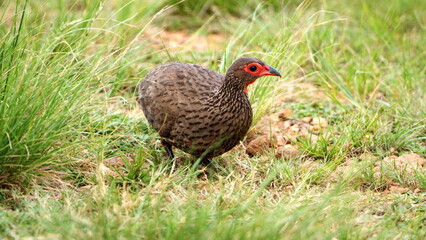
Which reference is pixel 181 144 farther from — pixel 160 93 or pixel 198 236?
pixel 198 236

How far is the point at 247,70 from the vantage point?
417 cm

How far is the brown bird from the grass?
17 cm

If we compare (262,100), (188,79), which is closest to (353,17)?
(262,100)

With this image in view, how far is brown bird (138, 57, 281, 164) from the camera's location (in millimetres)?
4121

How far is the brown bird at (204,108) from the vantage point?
412cm

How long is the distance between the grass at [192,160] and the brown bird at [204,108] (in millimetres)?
168

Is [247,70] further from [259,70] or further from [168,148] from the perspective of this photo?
[168,148]

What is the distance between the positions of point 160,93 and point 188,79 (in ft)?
0.71

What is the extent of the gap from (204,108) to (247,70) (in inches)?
14.9

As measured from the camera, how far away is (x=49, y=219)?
10.4 feet

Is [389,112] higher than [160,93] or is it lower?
lower

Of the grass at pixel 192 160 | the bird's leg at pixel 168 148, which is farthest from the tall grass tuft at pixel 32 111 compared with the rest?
the bird's leg at pixel 168 148

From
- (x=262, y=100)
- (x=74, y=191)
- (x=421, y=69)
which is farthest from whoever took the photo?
(x=421, y=69)

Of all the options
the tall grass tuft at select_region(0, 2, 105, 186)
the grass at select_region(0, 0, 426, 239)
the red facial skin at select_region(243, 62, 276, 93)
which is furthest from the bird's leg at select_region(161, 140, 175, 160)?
the red facial skin at select_region(243, 62, 276, 93)
